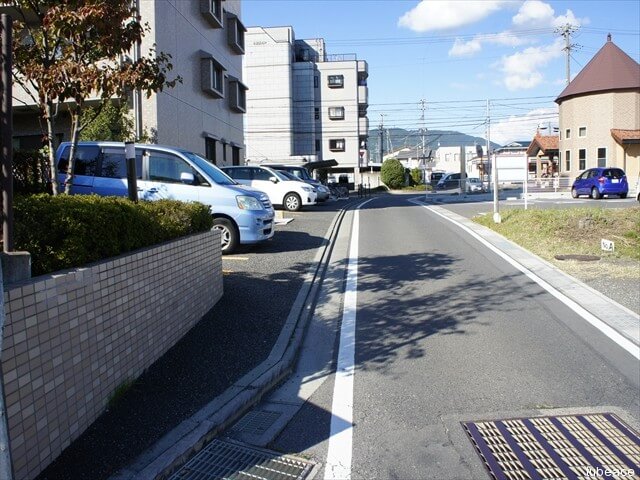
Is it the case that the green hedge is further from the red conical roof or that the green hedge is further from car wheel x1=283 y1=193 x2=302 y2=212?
the red conical roof

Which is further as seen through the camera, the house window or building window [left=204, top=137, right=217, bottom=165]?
the house window

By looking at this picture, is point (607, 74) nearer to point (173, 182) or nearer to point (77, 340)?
point (173, 182)

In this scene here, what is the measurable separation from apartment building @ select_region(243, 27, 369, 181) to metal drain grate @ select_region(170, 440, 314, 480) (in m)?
50.8

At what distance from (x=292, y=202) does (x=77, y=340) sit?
19.1m

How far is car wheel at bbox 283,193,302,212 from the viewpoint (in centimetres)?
2277

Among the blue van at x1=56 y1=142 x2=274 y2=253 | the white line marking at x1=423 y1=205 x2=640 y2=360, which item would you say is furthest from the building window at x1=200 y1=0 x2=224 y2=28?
the white line marking at x1=423 y1=205 x2=640 y2=360

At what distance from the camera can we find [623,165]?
39812 millimetres

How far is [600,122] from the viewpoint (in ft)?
133

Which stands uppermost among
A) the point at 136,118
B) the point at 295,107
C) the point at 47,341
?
the point at 295,107

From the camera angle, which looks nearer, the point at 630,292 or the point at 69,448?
the point at 69,448

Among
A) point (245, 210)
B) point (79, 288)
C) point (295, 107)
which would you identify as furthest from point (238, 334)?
point (295, 107)

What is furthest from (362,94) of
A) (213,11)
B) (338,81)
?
(213,11)

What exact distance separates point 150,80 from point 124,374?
3431 millimetres

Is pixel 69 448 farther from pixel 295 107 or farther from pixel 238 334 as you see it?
pixel 295 107
